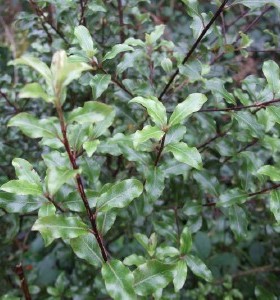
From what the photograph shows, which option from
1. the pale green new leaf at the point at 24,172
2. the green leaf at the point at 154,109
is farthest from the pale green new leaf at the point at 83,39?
the pale green new leaf at the point at 24,172

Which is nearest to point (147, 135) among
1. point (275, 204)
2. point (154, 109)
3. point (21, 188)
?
point (154, 109)

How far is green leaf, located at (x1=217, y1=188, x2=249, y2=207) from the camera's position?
4.09 feet

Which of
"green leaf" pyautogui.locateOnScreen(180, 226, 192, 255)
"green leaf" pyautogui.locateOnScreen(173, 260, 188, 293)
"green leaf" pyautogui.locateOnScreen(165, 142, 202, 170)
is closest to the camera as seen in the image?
"green leaf" pyautogui.locateOnScreen(165, 142, 202, 170)

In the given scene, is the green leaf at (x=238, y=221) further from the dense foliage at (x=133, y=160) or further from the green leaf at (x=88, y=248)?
the green leaf at (x=88, y=248)

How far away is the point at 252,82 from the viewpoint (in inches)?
50.9

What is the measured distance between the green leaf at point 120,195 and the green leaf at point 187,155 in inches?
4.9

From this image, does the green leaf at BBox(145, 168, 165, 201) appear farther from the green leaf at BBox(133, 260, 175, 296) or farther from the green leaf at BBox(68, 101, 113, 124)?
the green leaf at BBox(68, 101, 113, 124)

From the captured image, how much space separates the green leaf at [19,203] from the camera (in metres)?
1.04

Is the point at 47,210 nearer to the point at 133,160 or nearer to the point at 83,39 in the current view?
the point at 133,160

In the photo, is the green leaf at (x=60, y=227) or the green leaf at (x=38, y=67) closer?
the green leaf at (x=38, y=67)

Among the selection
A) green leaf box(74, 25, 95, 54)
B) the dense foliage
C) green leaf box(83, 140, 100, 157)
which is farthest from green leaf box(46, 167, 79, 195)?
green leaf box(74, 25, 95, 54)

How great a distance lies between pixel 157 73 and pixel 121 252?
92 centimetres

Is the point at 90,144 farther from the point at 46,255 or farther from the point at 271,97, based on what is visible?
the point at 46,255

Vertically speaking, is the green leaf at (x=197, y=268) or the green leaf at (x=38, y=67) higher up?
the green leaf at (x=38, y=67)
